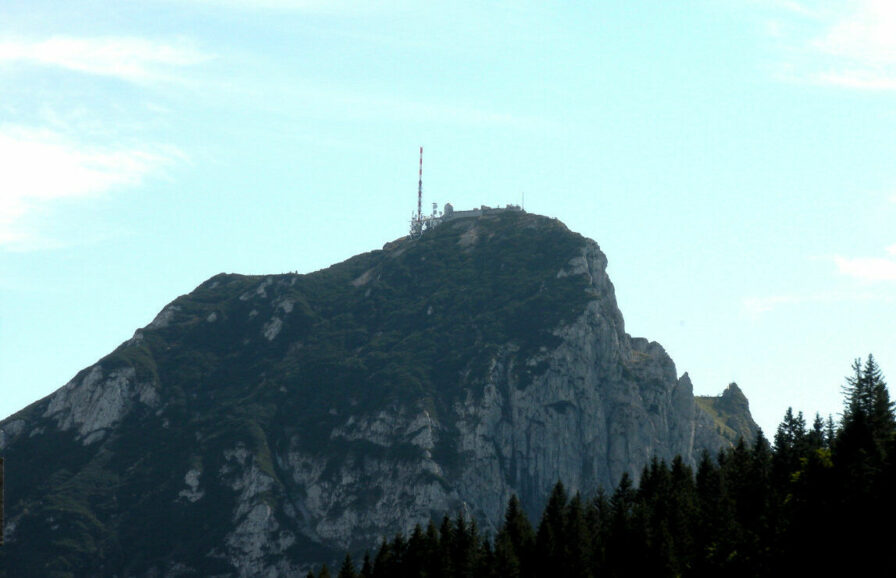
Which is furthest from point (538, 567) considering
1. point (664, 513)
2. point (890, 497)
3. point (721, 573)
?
point (890, 497)

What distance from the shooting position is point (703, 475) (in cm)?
18512

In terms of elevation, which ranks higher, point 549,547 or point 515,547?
point 515,547

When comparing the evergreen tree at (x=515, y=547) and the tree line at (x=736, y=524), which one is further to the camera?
the evergreen tree at (x=515, y=547)

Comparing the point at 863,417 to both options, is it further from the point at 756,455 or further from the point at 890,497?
the point at 756,455

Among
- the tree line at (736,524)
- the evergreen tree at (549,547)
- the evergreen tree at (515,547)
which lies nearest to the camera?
→ the tree line at (736,524)

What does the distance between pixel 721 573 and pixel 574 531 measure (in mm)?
27401

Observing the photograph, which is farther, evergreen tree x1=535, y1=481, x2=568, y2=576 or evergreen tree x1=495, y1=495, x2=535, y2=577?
evergreen tree x1=535, y1=481, x2=568, y2=576

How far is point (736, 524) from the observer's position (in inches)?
5807

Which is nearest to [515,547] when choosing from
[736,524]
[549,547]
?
[549,547]

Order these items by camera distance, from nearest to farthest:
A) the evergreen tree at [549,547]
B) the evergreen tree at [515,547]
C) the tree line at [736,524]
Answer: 1. the tree line at [736,524]
2. the evergreen tree at [515,547]
3. the evergreen tree at [549,547]

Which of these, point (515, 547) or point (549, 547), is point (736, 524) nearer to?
point (549, 547)

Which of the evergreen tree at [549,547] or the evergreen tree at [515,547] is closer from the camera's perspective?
the evergreen tree at [515,547]

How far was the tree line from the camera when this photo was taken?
119m

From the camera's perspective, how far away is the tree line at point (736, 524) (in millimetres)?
118562
